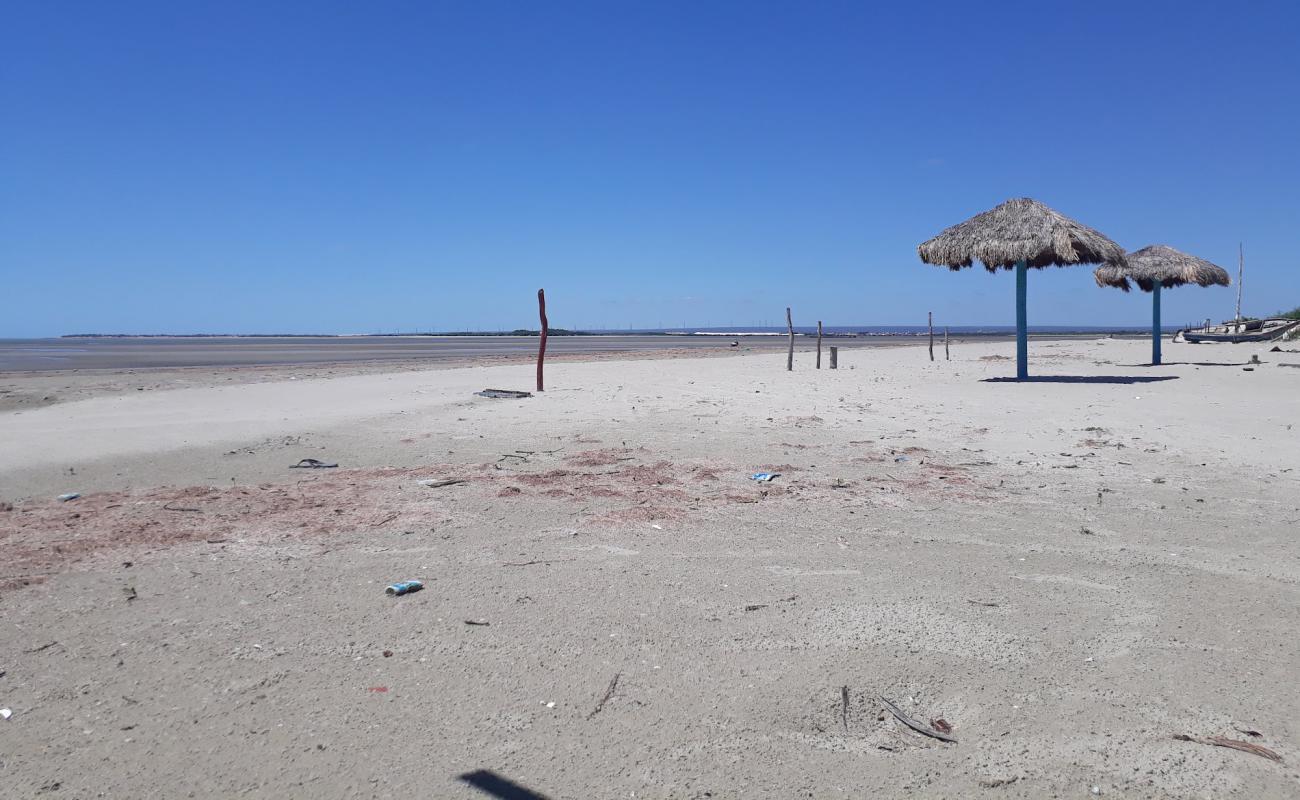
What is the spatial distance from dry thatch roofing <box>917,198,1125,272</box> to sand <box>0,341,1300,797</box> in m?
8.06

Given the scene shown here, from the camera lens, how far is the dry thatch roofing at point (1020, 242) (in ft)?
51.2

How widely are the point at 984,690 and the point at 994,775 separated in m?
0.55

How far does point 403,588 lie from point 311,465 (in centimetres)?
426

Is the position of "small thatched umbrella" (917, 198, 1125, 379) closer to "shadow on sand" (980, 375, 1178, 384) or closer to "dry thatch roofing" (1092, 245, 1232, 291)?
"shadow on sand" (980, 375, 1178, 384)

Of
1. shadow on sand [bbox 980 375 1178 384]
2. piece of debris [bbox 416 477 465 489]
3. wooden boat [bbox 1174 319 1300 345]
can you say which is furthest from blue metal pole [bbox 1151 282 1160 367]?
piece of debris [bbox 416 477 465 489]

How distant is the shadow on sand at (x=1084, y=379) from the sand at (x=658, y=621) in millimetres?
7775

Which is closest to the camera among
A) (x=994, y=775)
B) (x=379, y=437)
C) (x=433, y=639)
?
(x=994, y=775)

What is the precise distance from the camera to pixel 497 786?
256cm

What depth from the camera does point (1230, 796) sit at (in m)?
2.45

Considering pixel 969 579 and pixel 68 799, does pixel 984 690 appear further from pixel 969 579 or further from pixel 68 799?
pixel 68 799

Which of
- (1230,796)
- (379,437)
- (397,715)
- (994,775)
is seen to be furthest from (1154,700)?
(379,437)

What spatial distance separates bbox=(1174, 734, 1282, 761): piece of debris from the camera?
8.62 ft

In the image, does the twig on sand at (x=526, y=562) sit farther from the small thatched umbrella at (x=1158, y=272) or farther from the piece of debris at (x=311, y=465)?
the small thatched umbrella at (x=1158, y=272)

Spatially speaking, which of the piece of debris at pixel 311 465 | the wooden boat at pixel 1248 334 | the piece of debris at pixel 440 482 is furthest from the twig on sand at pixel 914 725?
the wooden boat at pixel 1248 334
